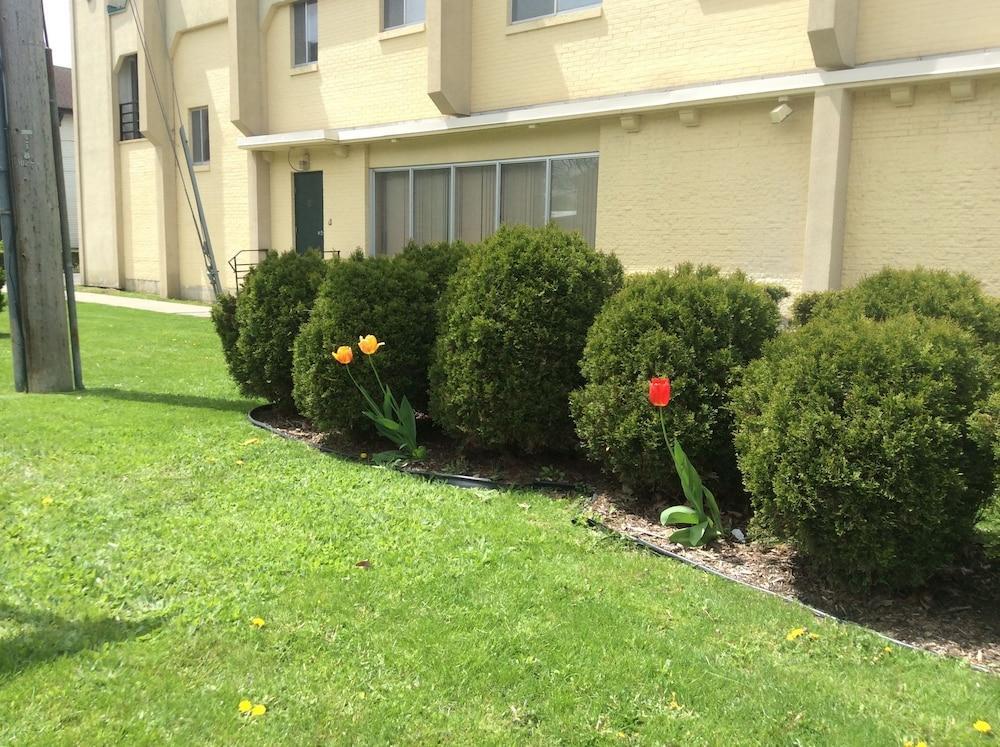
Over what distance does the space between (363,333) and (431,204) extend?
9094 mm

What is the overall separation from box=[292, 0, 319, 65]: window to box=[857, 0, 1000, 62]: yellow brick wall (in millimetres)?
10725

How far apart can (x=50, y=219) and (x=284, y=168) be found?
9825 millimetres

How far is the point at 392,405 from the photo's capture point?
6059 millimetres

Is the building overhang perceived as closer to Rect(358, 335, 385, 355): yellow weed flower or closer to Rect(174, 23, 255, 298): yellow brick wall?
Rect(174, 23, 255, 298): yellow brick wall

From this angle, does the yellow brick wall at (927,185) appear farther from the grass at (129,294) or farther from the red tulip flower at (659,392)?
the grass at (129,294)

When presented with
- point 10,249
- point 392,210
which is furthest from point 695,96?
point 10,249

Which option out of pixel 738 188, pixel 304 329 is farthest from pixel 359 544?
pixel 738 188

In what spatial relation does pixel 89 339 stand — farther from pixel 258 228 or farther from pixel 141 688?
pixel 141 688

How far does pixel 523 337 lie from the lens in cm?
536

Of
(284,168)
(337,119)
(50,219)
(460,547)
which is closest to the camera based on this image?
(460,547)

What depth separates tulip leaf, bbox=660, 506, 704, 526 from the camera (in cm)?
454

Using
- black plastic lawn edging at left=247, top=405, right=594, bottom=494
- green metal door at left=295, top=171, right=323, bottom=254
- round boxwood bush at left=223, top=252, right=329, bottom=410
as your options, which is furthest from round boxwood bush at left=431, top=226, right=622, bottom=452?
green metal door at left=295, top=171, right=323, bottom=254

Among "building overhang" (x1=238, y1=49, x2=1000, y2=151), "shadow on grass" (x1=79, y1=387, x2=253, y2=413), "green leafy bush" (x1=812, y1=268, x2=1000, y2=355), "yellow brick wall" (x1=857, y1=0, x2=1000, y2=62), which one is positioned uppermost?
"yellow brick wall" (x1=857, y1=0, x2=1000, y2=62)

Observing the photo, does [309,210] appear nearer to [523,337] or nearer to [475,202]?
[475,202]
